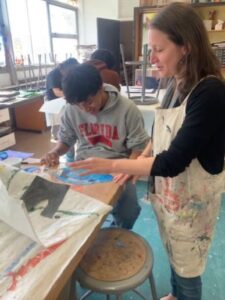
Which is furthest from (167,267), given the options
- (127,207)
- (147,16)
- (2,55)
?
(2,55)

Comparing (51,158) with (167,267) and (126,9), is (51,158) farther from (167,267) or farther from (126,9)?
(126,9)

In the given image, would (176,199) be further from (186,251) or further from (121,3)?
(121,3)

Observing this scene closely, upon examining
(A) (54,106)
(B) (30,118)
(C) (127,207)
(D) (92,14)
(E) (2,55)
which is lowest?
(B) (30,118)

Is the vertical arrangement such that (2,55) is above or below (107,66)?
above

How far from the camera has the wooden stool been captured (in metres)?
0.86

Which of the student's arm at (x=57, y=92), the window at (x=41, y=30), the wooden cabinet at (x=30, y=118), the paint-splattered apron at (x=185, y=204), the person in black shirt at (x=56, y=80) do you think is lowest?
the wooden cabinet at (x=30, y=118)

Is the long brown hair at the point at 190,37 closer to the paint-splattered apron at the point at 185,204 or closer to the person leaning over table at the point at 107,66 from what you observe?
the paint-splattered apron at the point at 185,204

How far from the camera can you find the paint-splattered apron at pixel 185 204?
0.85 metres

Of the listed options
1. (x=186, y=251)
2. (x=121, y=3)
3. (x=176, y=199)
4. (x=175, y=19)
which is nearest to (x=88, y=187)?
(x=176, y=199)

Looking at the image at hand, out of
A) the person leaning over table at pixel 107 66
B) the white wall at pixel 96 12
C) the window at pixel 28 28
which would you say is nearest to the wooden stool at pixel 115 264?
the person leaning over table at pixel 107 66

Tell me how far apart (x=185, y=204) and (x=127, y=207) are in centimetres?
49

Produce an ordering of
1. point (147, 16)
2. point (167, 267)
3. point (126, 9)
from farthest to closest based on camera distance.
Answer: point (126, 9) → point (147, 16) → point (167, 267)

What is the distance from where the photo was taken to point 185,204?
89cm

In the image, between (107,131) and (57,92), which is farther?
(57,92)
